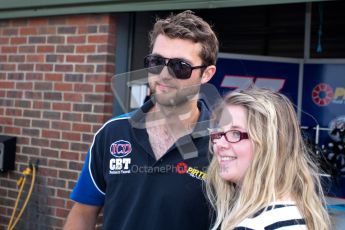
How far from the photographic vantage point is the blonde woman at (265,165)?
162 cm

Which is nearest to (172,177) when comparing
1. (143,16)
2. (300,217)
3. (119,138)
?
(119,138)

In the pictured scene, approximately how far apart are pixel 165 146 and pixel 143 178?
186 mm

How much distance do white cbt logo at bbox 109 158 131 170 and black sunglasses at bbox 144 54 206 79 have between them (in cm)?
41

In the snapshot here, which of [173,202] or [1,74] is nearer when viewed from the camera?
[173,202]

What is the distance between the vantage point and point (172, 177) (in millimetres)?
2135

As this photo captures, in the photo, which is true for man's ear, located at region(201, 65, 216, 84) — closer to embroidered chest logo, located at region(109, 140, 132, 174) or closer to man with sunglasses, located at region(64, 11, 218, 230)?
man with sunglasses, located at region(64, 11, 218, 230)

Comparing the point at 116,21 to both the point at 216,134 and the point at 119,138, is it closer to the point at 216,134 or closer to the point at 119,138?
the point at 119,138

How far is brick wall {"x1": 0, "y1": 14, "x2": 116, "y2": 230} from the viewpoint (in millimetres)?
4188

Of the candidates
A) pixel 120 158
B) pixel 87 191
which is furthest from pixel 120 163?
pixel 87 191

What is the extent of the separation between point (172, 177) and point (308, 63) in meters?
3.59

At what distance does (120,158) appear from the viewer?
2234 millimetres

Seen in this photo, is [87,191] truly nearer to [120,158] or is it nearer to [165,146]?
[120,158]

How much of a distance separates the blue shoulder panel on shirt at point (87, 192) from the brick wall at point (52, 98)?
1778 millimetres

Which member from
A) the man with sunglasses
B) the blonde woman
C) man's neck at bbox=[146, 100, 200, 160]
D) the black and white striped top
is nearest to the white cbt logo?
the man with sunglasses
